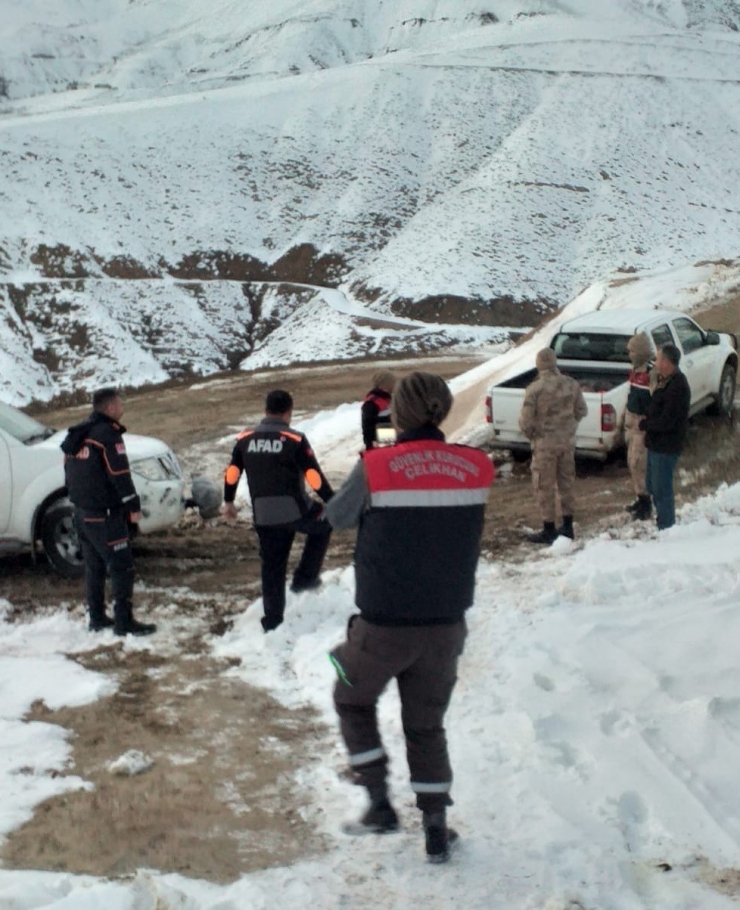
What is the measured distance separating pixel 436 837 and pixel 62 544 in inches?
222

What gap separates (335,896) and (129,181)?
6602 cm

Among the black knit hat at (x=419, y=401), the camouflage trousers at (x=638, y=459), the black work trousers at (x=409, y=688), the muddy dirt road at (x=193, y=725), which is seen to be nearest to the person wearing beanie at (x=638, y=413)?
the camouflage trousers at (x=638, y=459)

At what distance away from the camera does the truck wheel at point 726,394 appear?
44.2 ft

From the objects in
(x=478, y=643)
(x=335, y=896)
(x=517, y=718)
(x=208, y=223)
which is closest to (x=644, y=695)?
(x=517, y=718)

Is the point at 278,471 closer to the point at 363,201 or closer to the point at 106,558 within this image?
the point at 106,558

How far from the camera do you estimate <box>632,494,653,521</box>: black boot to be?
9259 millimetres

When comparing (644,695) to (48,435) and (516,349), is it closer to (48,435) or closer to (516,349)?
(48,435)

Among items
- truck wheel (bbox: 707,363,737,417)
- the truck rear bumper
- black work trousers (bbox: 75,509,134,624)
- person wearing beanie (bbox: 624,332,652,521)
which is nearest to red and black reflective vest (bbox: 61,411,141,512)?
black work trousers (bbox: 75,509,134,624)

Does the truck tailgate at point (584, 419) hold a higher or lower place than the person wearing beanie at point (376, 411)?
lower

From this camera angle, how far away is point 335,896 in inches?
Answer: 140

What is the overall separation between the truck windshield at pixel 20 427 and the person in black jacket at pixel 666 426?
213 inches

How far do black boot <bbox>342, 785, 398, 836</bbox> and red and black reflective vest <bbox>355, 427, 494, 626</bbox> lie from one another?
2.64 ft

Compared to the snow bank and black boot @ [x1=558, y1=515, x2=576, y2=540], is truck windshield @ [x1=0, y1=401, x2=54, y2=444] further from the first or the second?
black boot @ [x1=558, y1=515, x2=576, y2=540]

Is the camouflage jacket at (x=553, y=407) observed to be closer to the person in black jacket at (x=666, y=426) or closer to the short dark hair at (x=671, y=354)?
the person in black jacket at (x=666, y=426)
